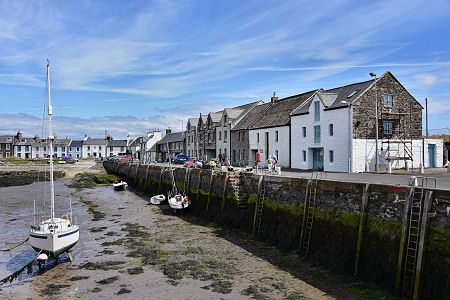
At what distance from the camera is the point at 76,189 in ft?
151

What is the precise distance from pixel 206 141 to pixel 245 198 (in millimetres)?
44089

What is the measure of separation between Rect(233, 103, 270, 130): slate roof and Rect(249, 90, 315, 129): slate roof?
1110 mm

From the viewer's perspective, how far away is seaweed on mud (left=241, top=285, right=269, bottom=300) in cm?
1128

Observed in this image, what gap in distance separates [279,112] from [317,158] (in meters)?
10.9

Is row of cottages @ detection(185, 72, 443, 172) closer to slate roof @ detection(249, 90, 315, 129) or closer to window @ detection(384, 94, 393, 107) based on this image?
window @ detection(384, 94, 393, 107)

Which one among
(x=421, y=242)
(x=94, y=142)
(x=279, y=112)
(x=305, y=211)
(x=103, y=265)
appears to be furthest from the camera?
(x=94, y=142)

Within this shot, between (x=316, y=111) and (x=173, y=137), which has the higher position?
(x=316, y=111)

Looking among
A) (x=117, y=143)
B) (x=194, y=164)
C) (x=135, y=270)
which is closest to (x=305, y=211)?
(x=135, y=270)

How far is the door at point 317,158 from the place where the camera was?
35859 mm

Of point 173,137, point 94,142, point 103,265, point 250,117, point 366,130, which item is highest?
point 250,117

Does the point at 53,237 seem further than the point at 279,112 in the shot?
No

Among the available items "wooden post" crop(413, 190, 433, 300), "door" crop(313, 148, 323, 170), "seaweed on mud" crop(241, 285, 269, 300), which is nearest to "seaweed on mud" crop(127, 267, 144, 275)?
"seaweed on mud" crop(241, 285, 269, 300)

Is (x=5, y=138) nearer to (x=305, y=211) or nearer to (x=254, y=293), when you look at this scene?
(x=305, y=211)

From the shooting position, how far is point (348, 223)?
13.3 meters
